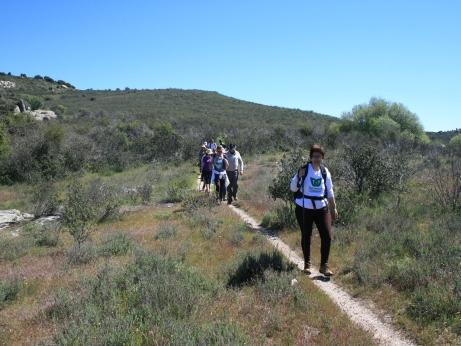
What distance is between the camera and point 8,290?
6.62 meters

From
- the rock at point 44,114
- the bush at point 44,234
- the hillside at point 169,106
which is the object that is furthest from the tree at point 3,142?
the hillside at point 169,106

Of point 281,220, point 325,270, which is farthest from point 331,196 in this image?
point 281,220

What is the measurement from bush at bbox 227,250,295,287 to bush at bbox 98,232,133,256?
9.38 feet

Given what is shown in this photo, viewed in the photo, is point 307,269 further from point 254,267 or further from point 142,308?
point 142,308

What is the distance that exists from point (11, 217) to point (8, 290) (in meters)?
10.3

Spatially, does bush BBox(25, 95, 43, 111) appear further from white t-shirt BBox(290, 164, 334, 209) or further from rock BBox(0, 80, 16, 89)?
white t-shirt BBox(290, 164, 334, 209)

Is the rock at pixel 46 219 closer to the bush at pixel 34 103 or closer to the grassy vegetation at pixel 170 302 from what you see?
the grassy vegetation at pixel 170 302

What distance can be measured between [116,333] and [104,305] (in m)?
1.05

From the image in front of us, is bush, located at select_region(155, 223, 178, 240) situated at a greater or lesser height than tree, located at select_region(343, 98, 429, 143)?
lesser

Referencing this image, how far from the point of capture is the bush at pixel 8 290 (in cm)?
641

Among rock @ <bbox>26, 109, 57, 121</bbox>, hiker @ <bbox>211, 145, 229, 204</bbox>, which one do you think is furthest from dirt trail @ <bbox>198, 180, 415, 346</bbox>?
rock @ <bbox>26, 109, 57, 121</bbox>

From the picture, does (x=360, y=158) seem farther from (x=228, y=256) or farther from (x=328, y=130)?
(x=328, y=130)

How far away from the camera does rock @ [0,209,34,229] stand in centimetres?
1518

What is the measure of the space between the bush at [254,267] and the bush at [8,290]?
10.8 feet
